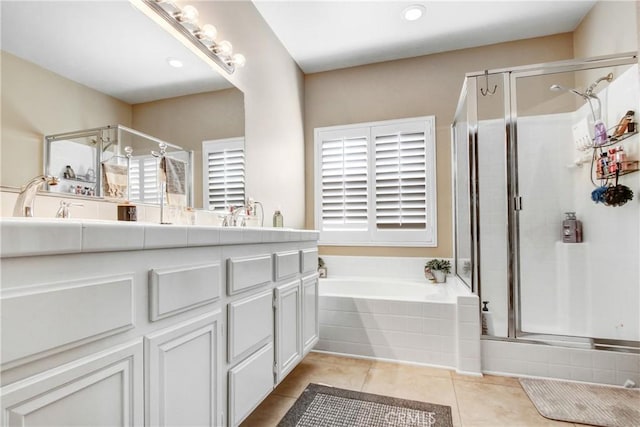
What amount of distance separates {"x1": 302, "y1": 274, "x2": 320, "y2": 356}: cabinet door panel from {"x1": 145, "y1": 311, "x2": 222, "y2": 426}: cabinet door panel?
2.73ft

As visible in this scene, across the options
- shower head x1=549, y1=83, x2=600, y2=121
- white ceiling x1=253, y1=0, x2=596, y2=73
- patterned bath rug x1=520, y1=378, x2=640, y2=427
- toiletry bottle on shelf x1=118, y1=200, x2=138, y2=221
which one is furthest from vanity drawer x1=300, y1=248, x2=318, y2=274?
shower head x1=549, y1=83, x2=600, y2=121

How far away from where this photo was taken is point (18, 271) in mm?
597

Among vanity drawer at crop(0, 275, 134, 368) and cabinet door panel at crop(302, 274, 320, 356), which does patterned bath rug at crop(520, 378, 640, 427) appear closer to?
cabinet door panel at crop(302, 274, 320, 356)

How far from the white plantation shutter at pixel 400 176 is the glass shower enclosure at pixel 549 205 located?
22.7 inches

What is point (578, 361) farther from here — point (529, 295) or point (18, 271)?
point (18, 271)

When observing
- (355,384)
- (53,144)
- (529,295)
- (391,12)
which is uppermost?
(391,12)

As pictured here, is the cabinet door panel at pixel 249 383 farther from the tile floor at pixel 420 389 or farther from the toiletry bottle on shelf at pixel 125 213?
the toiletry bottle on shelf at pixel 125 213

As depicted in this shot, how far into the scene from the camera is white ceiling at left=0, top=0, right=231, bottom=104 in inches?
43.0

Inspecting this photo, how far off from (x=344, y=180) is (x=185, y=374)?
2664 mm

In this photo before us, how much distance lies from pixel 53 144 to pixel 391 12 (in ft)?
8.16

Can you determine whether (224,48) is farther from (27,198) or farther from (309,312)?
(309,312)

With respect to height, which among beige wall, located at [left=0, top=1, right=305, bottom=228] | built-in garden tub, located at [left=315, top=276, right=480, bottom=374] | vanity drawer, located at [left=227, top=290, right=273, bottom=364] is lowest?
built-in garden tub, located at [left=315, top=276, right=480, bottom=374]

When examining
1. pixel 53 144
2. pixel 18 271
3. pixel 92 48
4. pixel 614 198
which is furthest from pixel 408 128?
pixel 18 271

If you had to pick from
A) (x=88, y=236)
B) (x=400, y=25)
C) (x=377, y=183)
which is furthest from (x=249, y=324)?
(x=400, y=25)
